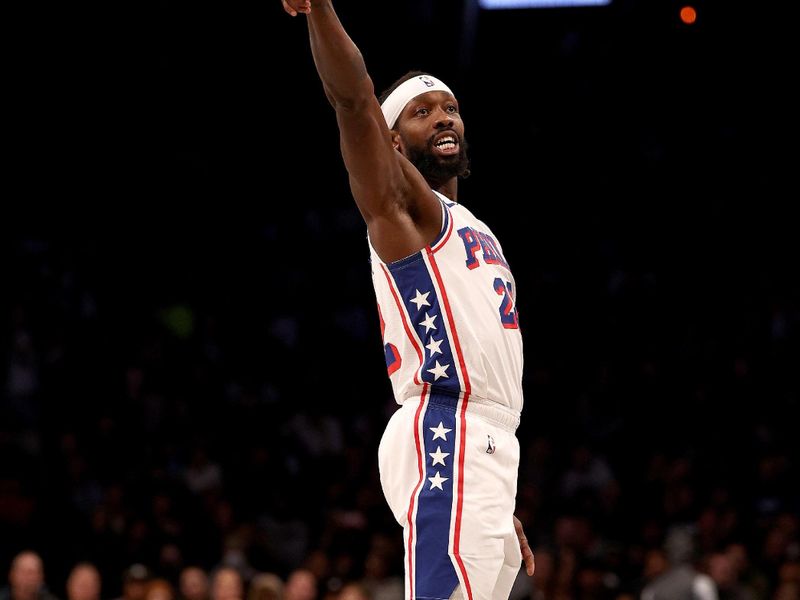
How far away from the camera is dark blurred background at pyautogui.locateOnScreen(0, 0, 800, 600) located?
34.6 feet

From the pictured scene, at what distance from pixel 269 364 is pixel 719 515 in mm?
4432

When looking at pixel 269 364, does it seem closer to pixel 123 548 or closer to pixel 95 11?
pixel 123 548

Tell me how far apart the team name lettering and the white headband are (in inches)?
21.4

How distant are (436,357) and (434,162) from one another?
76cm

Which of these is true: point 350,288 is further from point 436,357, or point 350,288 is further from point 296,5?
point 296,5

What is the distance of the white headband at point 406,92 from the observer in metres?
4.31

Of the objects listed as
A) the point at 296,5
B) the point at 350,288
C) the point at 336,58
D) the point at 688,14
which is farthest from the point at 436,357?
the point at 350,288

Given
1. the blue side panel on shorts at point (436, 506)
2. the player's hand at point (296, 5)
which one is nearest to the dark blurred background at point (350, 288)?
the blue side panel on shorts at point (436, 506)

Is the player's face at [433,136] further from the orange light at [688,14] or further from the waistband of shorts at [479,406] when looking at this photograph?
the orange light at [688,14]

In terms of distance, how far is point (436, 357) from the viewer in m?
3.83

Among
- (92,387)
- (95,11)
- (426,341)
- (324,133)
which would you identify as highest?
(95,11)

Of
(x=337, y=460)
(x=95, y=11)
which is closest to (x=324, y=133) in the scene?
(x=95, y=11)

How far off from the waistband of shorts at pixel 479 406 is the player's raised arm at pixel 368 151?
444 millimetres

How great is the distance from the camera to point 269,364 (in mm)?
12398
